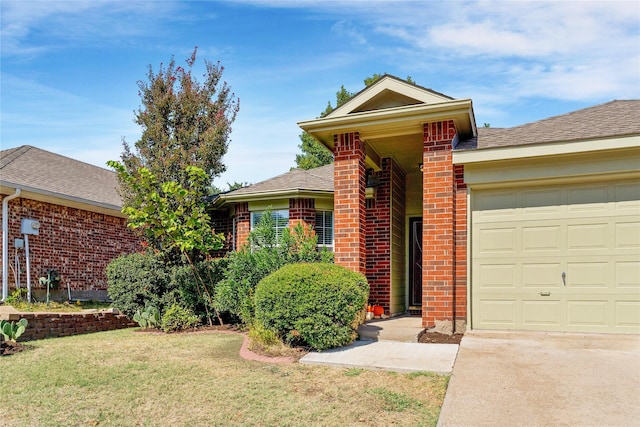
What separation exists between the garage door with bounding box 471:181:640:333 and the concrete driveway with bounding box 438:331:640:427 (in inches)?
22.6

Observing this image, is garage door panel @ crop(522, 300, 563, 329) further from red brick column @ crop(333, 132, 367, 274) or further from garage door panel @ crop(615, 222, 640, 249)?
red brick column @ crop(333, 132, 367, 274)

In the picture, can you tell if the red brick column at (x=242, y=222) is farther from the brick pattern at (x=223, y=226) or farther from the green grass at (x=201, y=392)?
the green grass at (x=201, y=392)

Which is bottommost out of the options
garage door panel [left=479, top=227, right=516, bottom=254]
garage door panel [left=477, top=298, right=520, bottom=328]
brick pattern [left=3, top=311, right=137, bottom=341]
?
brick pattern [left=3, top=311, right=137, bottom=341]

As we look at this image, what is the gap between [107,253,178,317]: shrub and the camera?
1016cm

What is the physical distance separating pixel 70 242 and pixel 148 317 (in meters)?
5.29

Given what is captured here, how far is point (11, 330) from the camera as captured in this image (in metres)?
7.82

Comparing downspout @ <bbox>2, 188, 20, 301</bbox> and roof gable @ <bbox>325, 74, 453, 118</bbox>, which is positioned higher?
roof gable @ <bbox>325, 74, 453, 118</bbox>

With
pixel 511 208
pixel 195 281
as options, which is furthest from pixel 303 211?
pixel 511 208

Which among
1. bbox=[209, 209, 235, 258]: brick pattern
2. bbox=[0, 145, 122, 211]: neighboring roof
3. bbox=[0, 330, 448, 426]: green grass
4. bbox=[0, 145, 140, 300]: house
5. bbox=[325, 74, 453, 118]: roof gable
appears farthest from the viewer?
bbox=[209, 209, 235, 258]: brick pattern

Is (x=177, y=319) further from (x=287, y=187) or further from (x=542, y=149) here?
(x=542, y=149)

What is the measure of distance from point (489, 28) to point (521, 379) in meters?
6.85

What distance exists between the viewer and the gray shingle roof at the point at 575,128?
7.55m

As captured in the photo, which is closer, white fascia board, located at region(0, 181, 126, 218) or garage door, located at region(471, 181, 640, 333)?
garage door, located at region(471, 181, 640, 333)

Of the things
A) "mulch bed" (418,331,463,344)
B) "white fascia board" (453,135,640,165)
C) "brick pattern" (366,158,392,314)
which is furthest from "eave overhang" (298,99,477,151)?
"mulch bed" (418,331,463,344)
